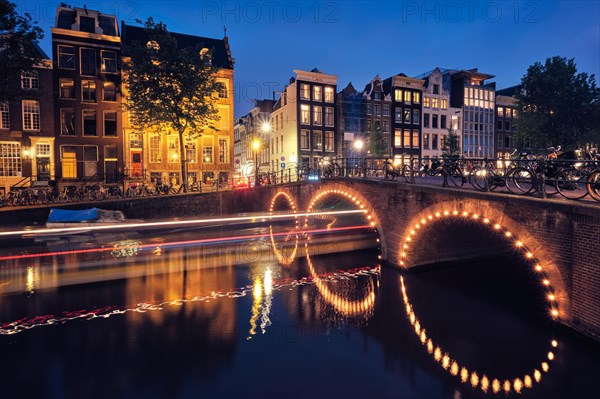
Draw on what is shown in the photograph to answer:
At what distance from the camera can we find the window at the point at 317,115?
150 feet

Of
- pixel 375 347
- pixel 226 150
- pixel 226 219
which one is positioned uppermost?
pixel 226 150

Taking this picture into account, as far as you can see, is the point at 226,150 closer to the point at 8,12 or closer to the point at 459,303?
the point at 8,12

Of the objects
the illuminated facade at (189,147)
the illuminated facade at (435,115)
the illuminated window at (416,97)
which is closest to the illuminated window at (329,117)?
the illuminated facade at (189,147)

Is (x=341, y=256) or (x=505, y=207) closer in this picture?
(x=505, y=207)

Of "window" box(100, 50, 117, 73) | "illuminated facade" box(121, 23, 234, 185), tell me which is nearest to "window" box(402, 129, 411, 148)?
"illuminated facade" box(121, 23, 234, 185)

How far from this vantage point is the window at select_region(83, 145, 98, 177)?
1389 inches

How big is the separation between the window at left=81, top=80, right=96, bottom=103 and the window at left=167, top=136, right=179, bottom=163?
26.0 feet

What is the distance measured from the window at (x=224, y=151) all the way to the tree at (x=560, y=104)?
32869 mm

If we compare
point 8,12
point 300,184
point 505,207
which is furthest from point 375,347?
point 8,12

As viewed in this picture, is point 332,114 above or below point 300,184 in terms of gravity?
above

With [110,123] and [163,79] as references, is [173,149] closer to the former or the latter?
[110,123]

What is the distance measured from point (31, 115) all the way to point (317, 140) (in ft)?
98.4

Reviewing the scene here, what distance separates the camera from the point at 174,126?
31.5m

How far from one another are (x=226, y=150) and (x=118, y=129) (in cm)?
1118
